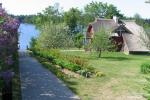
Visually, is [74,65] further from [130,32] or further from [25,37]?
[25,37]

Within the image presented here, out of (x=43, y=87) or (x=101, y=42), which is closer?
(x=43, y=87)

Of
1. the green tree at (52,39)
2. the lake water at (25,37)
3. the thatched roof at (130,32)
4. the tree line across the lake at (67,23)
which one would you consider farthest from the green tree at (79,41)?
the green tree at (52,39)

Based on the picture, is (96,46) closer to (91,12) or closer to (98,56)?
(98,56)

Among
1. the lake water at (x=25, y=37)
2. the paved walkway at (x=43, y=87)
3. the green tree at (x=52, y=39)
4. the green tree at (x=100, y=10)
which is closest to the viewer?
the paved walkway at (x=43, y=87)

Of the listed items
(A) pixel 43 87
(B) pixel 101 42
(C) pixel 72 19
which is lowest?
(A) pixel 43 87

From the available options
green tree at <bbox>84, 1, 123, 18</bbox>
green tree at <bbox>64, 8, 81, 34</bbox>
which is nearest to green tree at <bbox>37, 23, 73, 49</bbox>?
green tree at <bbox>64, 8, 81, 34</bbox>

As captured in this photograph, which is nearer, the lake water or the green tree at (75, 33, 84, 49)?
the green tree at (75, 33, 84, 49)

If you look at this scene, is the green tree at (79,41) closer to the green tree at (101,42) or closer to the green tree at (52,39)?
the green tree at (52,39)

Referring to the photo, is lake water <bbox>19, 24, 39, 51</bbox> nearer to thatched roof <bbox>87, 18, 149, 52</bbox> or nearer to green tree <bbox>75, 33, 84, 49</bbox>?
green tree <bbox>75, 33, 84, 49</bbox>

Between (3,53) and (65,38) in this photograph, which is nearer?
(3,53)

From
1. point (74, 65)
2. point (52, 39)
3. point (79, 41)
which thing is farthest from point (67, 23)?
point (74, 65)

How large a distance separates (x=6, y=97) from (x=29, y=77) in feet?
53.9

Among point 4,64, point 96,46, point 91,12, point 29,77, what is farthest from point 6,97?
point 91,12

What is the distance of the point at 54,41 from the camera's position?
2138 inches
